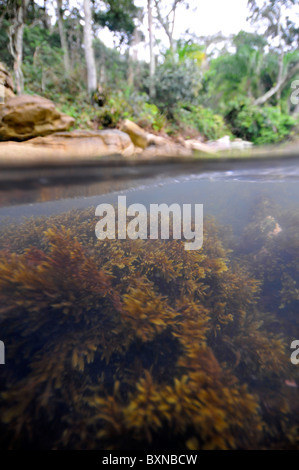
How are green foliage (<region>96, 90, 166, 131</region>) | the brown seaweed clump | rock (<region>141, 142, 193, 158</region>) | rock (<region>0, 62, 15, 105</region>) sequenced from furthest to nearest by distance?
rock (<region>141, 142, 193, 158</region>), green foliage (<region>96, 90, 166, 131</region>), rock (<region>0, 62, 15, 105</region>), the brown seaweed clump

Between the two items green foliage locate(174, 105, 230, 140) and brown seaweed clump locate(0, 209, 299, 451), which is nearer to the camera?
brown seaweed clump locate(0, 209, 299, 451)

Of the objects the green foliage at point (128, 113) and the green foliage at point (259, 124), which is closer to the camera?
the green foliage at point (128, 113)

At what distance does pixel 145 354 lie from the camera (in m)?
1.67

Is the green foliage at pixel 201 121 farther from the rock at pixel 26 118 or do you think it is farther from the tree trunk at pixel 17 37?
the rock at pixel 26 118

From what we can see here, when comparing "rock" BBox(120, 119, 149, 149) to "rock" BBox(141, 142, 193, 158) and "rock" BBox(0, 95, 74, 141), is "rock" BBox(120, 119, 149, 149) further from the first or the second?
"rock" BBox(0, 95, 74, 141)

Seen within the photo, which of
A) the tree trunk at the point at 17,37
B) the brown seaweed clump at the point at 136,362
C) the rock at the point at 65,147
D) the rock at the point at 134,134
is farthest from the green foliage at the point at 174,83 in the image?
the brown seaweed clump at the point at 136,362

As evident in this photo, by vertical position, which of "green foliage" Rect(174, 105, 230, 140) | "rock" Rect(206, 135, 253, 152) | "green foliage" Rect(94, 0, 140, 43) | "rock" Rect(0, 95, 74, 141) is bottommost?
"rock" Rect(0, 95, 74, 141)

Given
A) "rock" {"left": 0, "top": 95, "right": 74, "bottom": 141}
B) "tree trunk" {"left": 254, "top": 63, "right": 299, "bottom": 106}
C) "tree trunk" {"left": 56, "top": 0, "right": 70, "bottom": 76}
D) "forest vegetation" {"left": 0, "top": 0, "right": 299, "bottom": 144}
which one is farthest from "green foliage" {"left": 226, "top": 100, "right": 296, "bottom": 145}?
"rock" {"left": 0, "top": 95, "right": 74, "bottom": 141}

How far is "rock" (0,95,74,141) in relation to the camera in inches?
185

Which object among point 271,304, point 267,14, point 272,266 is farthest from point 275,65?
point 271,304

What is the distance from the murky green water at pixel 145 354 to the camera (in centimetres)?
116

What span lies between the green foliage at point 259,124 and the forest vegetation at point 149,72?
62mm

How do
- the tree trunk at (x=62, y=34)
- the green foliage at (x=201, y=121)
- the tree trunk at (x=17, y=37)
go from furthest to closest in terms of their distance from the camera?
the tree trunk at (x=62, y=34), the green foliage at (x=201, y=121), the tree trunk at (x=17, y=37)

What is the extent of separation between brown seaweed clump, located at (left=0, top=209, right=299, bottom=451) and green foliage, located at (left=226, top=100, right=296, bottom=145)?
14.0m
